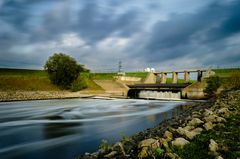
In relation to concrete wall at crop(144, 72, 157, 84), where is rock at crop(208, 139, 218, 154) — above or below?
below

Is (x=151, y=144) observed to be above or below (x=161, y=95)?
above

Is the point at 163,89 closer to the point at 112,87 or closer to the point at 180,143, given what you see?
the point at 112,87

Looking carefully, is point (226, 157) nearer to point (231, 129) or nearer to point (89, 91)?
point (231, 129)

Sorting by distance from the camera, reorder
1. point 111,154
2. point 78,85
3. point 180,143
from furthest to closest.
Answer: point 78,85
point 111,154
point 180,143

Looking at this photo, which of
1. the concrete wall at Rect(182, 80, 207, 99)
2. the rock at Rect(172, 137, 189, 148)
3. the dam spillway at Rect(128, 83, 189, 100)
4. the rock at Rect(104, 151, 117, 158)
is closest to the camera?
the rock at Rect(172, 137, 189, 148)

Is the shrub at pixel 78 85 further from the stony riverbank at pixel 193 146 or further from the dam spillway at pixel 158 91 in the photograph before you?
the stony riverbank at pixel 193 146

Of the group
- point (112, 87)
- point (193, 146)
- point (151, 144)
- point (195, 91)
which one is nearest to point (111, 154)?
point (151, 144)

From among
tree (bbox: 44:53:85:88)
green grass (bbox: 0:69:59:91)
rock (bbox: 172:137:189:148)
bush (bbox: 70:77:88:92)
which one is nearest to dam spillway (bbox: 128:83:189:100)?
bush (bbox: 70:77:88:92)

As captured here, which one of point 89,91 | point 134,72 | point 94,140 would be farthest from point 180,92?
point 134,72

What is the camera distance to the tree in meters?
61.8

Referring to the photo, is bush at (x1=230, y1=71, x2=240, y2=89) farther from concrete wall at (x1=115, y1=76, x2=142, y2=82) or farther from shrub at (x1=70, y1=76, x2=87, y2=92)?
concrete wall at (x1=115, y1=76, x2=142, y2=82)

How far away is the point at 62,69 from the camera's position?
202 feet

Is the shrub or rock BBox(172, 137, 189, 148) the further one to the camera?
the shrub

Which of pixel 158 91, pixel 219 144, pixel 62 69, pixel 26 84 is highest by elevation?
pixel 62 69
